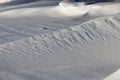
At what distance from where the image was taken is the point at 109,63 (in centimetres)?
157

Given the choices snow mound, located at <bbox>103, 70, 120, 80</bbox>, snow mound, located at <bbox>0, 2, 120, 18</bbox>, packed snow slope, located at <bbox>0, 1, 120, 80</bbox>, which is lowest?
snow mound, located at <bbox>0, 2, 120, 18</bbox>

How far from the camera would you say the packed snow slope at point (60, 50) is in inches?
58.0

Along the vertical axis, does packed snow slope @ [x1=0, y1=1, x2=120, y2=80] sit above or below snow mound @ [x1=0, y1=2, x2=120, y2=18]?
above

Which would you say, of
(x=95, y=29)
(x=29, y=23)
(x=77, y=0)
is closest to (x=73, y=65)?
(x=95, y=29)

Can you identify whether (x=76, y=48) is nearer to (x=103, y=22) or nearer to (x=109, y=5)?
(x=103, y=22)

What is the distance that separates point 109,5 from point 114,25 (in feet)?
2.30

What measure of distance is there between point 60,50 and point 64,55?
6 cm

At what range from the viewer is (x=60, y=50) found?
1.70m

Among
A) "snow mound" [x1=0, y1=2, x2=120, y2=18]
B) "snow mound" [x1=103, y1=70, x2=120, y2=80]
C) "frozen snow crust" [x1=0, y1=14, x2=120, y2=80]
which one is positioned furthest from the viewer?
"snow mound" [x1=0, y1=2, x2=120, y2=18]

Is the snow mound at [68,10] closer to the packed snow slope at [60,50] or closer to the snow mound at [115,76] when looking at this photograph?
the packed snow slope at [60,50]

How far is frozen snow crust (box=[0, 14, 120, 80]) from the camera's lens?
146cm

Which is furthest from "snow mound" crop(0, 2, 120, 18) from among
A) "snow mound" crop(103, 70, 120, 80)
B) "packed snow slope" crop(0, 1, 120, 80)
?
"snow mound" crop(103, 70, 120, 80)

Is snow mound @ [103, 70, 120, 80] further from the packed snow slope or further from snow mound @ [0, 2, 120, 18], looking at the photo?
snow mound @ [0, 2, 120, 18]

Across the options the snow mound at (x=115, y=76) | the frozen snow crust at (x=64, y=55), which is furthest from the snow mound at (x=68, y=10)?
the snow mound at (x=115, y=76)
